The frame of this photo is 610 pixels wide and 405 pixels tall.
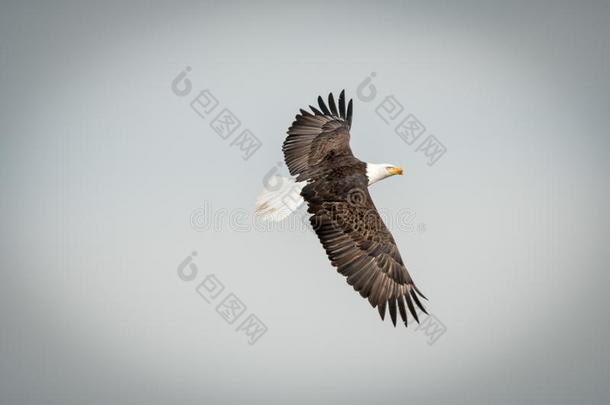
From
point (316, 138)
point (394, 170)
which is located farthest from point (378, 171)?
point (316, 138)

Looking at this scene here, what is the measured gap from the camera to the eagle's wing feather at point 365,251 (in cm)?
883

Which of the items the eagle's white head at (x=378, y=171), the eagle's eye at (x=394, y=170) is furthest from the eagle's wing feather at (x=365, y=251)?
the eagle's eye at (x=394, y=170)

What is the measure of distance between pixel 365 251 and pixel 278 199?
180 centimetres

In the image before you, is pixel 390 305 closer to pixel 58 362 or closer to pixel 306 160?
pixel 306 160

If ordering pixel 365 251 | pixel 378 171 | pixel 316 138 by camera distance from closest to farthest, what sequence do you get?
pixel 365 251, pixel 378 171, pixel 316 138

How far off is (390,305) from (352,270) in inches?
26.6

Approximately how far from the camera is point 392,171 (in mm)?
10680

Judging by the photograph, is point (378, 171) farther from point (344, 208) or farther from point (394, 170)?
point (344, 208)

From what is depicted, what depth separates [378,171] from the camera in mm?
10461

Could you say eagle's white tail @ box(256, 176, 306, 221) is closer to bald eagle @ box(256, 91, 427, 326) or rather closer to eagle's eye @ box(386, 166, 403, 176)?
bald eagle @ box(256, 91, 427, 326)

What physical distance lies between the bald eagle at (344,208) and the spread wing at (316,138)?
16mm

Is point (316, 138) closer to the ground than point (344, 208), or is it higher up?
higher up

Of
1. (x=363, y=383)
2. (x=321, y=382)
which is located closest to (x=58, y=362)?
(x=321, y=382)

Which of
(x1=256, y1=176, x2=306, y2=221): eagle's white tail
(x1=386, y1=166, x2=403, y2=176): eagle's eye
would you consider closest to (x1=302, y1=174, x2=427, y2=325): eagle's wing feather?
(x1=256, y1=176, x2=306, y2=221): eagle's white tail
